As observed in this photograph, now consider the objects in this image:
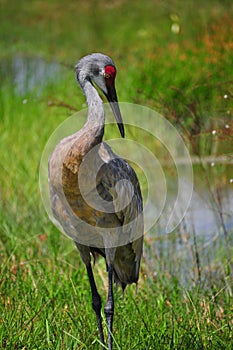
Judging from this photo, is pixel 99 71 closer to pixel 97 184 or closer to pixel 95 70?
pixel 95 70

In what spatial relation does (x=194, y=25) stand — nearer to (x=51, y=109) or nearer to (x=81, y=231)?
(x=51, y=109)

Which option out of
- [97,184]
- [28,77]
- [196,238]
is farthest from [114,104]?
[28,77]

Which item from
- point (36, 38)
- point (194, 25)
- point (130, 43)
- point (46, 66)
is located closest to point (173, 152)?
point (194, 25)

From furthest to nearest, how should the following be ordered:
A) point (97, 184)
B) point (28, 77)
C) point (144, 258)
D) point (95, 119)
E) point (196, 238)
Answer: point (28, 77), point (196, 238), point (144, 258), point (97, 184), point (95, 119)

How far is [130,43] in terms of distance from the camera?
43.5 feet

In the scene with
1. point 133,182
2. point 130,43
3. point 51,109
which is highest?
point 130,43

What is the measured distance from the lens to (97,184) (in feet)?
10.5

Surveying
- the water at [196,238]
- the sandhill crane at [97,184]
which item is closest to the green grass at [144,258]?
the water at [196,238]

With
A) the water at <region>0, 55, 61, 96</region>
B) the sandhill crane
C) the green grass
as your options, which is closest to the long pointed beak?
the sandhill crane

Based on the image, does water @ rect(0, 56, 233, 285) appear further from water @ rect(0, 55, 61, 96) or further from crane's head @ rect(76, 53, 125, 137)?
water @ rect(0, 55, 61, 96)

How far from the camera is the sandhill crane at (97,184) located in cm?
309

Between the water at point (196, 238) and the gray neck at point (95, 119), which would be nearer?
the gray neck at point (95, 119)

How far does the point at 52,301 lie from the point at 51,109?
14.3ft

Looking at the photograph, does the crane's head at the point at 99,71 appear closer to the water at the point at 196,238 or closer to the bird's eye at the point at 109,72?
the bird's eye at the point at 109,72
